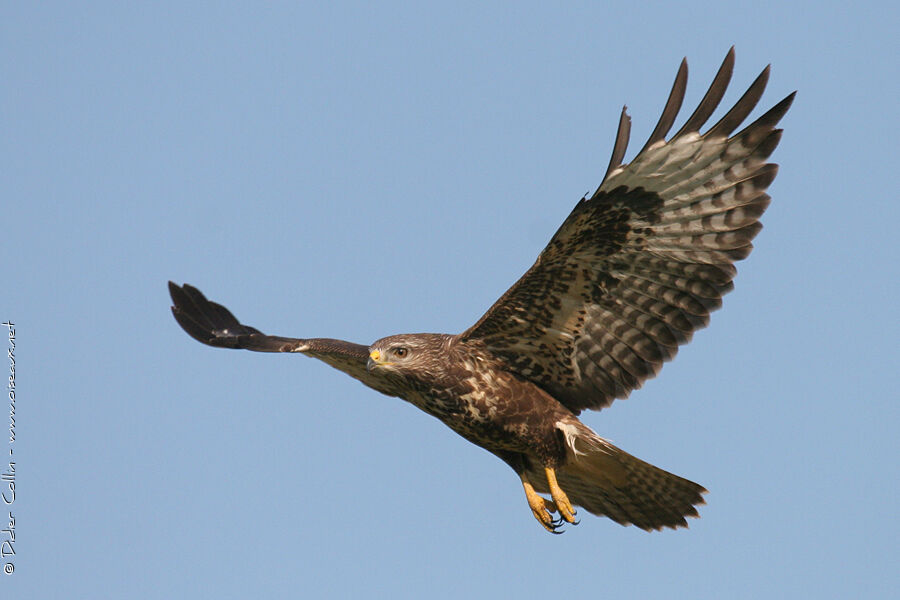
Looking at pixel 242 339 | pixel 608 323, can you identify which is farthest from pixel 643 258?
pixel 242 339

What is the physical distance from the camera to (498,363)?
944cm

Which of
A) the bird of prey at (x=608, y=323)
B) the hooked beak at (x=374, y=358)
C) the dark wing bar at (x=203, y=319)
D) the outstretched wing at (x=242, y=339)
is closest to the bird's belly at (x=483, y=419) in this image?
the bird of prey at (x=608, y=323)

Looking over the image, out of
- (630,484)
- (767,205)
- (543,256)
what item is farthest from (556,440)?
(767,205)

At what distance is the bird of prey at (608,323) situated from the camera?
837 cm

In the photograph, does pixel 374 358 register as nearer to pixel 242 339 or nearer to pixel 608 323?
pixel 608 323

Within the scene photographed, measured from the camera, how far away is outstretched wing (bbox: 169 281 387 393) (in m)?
10.3

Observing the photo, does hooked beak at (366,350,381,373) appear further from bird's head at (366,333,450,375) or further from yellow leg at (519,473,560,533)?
yellow leg at (519,473,560,533)

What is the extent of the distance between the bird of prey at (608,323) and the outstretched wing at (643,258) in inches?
0.4

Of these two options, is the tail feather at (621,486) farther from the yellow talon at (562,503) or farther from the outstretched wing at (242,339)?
the outstretched wing at (242,339)

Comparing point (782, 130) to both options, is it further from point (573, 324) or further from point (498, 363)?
point (498, 363)

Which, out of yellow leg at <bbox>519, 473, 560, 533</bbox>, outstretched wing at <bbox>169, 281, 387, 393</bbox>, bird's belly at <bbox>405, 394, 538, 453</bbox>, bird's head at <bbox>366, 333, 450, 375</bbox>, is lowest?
yellow leg at <bbox>519, 473, 560, 533</bbox>

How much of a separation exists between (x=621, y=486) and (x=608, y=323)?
4.72 ft

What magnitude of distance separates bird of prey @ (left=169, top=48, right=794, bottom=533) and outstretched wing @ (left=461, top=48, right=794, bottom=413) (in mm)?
10

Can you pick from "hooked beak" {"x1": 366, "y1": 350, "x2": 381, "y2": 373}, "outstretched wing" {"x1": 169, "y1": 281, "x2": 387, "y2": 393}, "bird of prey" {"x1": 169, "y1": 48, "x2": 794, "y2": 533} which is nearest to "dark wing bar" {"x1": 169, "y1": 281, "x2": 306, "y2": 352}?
"outstretched wing" {"x1": 169, "y1": 281, "x2": 387, "y2": 393}
